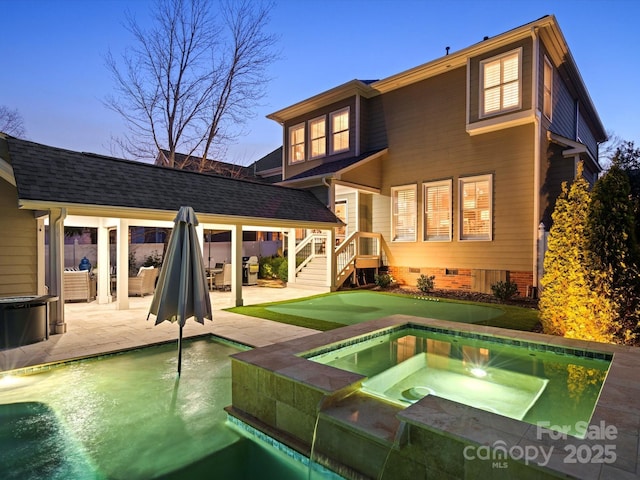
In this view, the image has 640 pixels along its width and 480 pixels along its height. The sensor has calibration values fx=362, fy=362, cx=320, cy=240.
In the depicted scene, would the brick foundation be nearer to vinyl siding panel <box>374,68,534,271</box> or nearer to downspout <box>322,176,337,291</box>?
vinyl siding panel <box>374,68,534,271</box>

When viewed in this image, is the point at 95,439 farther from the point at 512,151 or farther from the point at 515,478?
the point at 512,151

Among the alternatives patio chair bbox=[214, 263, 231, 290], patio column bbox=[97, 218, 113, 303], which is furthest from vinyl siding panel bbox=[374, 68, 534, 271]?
patio column bbox=[97, 218, 113, 303]

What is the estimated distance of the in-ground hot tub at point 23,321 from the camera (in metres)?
6.03

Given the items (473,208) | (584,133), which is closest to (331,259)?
(473,208)

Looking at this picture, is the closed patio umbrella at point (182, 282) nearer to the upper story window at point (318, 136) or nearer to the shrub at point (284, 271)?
the shrub at point (284, 271)

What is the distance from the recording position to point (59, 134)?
70750 mm

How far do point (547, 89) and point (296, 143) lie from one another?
10263 mm

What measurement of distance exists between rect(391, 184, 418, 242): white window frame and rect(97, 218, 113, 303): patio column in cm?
977

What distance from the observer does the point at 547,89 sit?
11648 mm

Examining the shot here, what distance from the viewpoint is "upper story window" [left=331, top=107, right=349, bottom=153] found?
15.2 m

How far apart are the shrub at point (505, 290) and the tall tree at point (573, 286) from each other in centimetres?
409

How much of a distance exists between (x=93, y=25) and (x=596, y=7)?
89.7 feet

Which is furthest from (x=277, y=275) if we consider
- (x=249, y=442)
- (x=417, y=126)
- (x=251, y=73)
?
(x=249, y=442)

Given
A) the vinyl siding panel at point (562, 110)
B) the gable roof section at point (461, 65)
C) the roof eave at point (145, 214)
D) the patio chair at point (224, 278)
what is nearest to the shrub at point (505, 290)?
the vinyl siding panel at point (562, 110)
